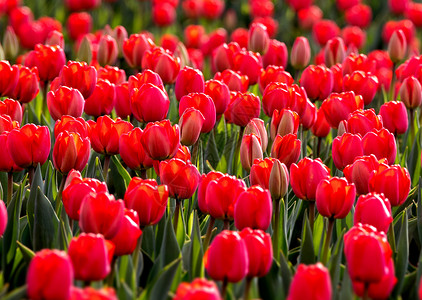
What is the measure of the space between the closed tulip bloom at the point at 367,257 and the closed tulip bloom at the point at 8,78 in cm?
176

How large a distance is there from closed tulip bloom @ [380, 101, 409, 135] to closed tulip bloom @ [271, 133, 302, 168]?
1.80 feet

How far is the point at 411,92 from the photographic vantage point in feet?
11.2

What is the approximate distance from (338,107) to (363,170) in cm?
73

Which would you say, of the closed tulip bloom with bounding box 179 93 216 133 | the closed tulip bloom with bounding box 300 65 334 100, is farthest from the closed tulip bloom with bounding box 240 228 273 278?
the closed tulip bloom with bounding box 300 65 334 100

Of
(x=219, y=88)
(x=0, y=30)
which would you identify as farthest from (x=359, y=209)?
(x=0, y=30)

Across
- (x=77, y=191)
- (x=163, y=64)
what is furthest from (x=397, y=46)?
(x=77, y=191)

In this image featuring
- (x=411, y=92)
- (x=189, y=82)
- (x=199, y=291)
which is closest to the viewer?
(x=199, y=291)

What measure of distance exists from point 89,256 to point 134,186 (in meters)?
0.41

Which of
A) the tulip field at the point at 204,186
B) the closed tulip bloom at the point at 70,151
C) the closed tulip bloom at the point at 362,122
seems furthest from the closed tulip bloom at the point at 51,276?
the closed tulip bloom at the point at 362,122

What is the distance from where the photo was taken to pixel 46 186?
282 cm

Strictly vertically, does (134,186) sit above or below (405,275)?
above

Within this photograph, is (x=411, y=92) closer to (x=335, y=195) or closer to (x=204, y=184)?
(x=335, y=195)

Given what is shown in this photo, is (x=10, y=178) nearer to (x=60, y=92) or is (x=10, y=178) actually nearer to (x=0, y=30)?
(x=60, y=92)

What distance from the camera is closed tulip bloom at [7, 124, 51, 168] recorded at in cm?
250
